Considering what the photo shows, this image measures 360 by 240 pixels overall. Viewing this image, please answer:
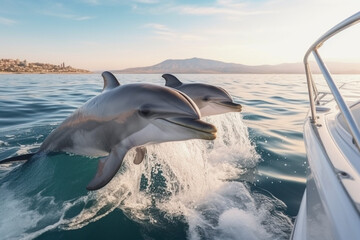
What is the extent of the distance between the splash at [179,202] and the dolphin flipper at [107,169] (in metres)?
1.07

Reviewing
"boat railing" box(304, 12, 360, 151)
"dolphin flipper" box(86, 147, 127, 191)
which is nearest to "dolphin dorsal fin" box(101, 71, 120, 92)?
"dolphin flipper" box(86, 147, 127, 191)

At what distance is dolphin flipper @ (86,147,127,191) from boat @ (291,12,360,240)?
2.40 m

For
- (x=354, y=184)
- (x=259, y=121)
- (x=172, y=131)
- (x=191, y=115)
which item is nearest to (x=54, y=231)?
(x=172, y=131)

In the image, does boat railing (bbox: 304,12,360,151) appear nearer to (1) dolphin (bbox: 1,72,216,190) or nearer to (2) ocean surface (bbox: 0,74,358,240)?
(1) dolphin (bbox: 1,72,216,190)

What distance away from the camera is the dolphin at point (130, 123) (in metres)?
3.43

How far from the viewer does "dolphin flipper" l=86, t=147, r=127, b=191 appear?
12.2 feet

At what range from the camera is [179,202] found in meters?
5.09

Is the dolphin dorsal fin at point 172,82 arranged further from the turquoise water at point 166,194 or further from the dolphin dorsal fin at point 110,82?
the dolphin dorsal fin at point 110,82

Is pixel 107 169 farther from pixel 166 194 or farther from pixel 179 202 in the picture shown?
pixel 166 194

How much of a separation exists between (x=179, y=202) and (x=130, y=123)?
1.95m

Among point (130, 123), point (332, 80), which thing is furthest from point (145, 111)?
point (332, 80)

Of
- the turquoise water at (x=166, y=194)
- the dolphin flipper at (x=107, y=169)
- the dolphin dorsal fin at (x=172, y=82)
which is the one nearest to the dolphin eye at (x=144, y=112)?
the dolphin flipper at (x=107, y=169)

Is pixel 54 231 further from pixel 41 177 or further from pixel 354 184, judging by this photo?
pixel 354 184

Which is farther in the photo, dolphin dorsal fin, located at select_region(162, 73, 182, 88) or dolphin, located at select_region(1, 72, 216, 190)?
dolphin dorsal fin, located at select_region(162, 73, 182, 88)
